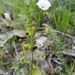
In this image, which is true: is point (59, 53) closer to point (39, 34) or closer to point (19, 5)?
point (39, 34)

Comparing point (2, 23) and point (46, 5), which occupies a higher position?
point (46, 5)

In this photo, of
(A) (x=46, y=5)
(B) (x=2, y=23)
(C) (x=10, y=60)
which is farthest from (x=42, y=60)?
(B) (x=2, y=23)

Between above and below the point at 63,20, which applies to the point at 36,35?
below

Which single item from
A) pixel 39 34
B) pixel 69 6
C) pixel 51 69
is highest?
pixel 69 6

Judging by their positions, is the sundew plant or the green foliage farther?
the green foliage

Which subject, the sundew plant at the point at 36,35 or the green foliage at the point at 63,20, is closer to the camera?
the sundew plant at the point at 36,35

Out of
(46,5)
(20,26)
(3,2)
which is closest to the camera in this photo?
(46,5)

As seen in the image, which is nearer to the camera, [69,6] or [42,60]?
[42,60]

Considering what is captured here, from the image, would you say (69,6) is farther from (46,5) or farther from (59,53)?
(59,53)

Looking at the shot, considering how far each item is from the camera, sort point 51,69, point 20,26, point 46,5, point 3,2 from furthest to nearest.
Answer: point 3,2, point 20,26, point 46,5, point 51,69

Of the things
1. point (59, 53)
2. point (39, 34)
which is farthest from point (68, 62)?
point (39, 34)
